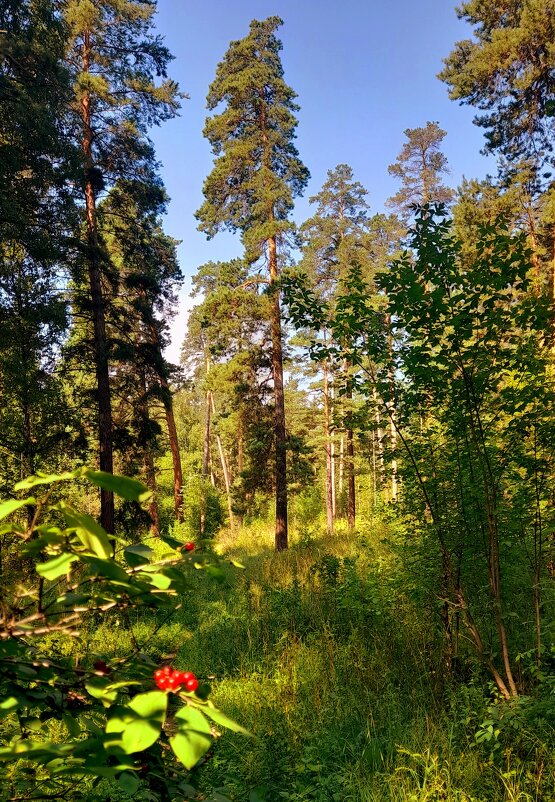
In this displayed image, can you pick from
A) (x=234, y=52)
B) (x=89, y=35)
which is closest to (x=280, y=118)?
(x=234, y=52)

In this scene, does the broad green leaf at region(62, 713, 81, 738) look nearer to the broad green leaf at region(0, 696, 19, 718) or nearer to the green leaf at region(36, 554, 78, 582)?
the broad green leaf at region(0, 696, 19, 718)

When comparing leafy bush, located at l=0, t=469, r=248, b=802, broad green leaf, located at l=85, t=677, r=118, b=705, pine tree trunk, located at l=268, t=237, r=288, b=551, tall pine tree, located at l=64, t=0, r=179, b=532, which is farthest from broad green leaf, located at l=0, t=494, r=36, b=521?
pine tree trunk, located at l=268, t=237, r=288, b=551

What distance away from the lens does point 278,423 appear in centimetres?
1343

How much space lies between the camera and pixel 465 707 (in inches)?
140

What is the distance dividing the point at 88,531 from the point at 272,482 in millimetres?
14085

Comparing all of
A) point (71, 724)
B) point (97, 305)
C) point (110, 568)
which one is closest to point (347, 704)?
point (71, 724)

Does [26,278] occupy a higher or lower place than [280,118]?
lower

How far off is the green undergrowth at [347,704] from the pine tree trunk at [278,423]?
505 cm

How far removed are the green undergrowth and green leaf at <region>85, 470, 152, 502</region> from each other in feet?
0.97

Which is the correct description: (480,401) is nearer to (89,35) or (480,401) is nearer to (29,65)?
(29,65)

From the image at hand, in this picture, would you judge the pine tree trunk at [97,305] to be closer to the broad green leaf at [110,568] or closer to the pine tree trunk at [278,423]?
the pine tree trunk at [278,423]

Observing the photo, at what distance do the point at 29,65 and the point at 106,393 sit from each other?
5947 mm

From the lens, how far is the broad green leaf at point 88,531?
27.9 inches

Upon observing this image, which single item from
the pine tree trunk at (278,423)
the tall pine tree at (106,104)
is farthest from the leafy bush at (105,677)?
the pine tree trunk at (278,423)
